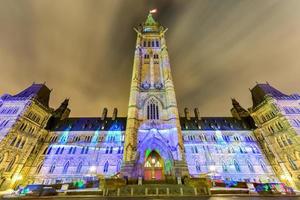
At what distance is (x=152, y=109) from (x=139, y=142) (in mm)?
7363

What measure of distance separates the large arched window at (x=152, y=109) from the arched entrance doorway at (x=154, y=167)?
21.7 feet

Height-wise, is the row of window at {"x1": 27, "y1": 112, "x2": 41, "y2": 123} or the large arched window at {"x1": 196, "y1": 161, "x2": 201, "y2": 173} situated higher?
the row of window at {"x1": 27, "y1": 112, "x2": 41, "y2": 123}

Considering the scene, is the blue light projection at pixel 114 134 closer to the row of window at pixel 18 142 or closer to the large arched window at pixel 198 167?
the row of window at pixel 18 142

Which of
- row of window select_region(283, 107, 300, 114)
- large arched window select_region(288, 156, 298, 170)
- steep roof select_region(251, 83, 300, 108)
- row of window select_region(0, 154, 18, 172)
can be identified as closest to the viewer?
row of window select_region(0, 154, 18, 172)

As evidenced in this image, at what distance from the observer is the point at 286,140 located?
28906 millimetres

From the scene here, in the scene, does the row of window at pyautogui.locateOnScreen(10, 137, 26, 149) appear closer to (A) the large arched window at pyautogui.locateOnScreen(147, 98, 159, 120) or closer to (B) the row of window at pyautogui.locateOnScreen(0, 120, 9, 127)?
(B) the row of window at pyautogui.locateOnScreen(0, 120, 9, 127)

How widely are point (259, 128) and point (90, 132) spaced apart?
127 ft

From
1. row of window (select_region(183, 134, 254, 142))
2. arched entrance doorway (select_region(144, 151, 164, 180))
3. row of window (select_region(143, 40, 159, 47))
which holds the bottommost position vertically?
arched entrance doorway (select_region(144, 151, 164, 180))

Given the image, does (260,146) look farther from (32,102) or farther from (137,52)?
(32,102)

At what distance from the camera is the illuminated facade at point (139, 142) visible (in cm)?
2509

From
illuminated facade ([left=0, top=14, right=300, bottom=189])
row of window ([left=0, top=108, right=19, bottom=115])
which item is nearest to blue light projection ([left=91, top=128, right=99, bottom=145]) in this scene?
illuminated facade ([left=0, top=14, right=300, bottom=189])

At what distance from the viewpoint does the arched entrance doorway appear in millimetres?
23656

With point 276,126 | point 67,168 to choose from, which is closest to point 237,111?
point 276,126

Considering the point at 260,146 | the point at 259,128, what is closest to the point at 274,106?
the point at 259,128
